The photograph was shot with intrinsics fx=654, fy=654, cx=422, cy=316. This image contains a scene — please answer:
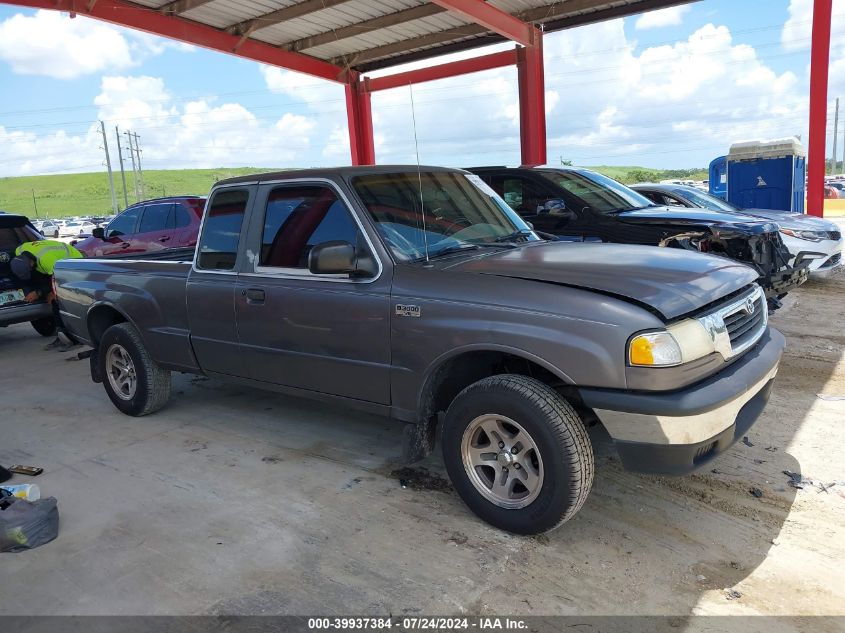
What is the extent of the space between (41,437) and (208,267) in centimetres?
205

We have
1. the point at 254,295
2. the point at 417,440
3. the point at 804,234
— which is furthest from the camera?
the point at 804,234

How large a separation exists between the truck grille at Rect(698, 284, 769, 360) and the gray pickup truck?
0.04ft

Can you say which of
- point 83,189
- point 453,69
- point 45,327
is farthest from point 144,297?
point 83,189

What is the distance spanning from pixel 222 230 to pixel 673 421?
327 cm

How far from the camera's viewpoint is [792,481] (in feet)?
12.4

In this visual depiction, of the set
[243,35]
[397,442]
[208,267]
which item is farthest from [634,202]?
[243,35]

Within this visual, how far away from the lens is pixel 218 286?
4.55 metres

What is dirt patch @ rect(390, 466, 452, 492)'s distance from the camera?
3936mm

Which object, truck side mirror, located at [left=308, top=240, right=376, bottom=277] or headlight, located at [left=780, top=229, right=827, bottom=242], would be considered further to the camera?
headlight, located at [left=780, top=229, right=827, bottom=242]

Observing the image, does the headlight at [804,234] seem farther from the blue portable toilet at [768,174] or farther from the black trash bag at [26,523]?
the black trash bag at [26,523]

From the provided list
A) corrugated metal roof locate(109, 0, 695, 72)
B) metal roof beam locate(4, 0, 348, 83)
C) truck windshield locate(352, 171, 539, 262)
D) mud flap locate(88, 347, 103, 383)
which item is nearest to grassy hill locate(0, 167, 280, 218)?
metal roof beam locate(4, 0, 348, 83)

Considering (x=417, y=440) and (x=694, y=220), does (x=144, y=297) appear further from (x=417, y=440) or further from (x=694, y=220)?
(x=694, y=220)

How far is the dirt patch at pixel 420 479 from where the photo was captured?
3936 mm

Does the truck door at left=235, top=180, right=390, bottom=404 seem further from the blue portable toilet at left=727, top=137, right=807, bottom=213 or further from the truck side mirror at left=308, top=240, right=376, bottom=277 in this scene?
the blue portable toilet at left=727, top=137, right=807, bottom=213
